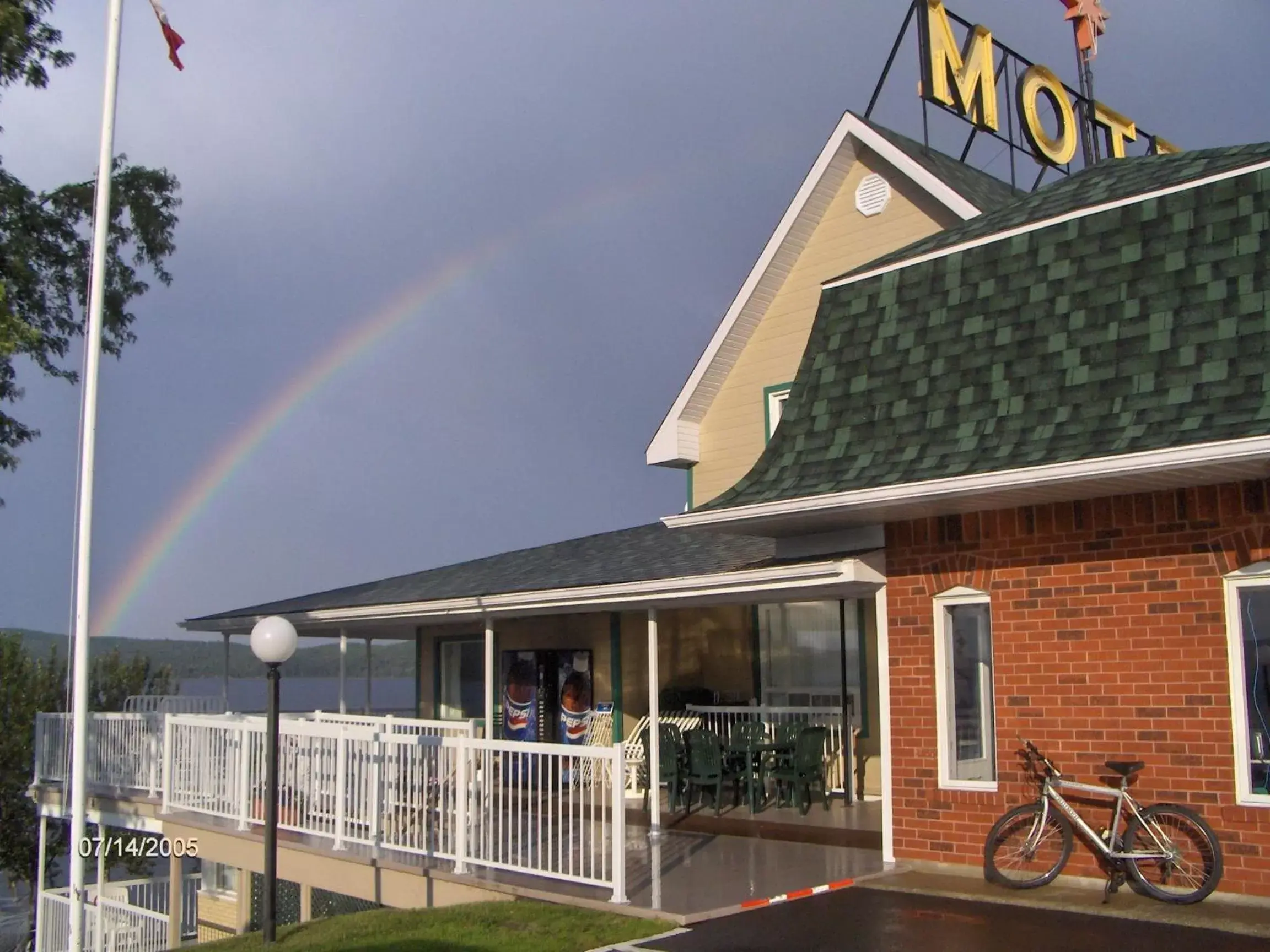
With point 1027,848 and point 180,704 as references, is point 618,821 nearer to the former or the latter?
point 1027,848

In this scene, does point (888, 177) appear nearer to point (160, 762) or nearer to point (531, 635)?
point (531, 635)

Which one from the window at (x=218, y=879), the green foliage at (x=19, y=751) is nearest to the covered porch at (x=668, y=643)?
the window at (x=218, y=879)

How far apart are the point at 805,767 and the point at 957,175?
8188mm

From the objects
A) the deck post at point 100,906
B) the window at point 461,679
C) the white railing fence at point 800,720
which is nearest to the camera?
the deck post at point 100,906

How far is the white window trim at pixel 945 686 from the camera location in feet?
36.1

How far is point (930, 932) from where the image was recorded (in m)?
8.86

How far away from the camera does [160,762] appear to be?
1677 cm

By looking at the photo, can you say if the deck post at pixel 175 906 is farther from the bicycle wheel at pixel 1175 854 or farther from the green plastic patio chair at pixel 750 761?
the bicycle wheel at pixel 1175 854

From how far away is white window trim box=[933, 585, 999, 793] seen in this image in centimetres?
1102

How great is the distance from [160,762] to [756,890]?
9.36 meters

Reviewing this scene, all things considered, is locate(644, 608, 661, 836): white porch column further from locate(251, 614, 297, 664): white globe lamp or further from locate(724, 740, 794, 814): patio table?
locate(251, 614, 297, 664): white globe lamp

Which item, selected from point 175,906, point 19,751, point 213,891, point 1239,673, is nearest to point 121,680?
point 19,751

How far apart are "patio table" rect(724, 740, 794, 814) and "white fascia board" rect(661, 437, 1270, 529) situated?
4.11 meters

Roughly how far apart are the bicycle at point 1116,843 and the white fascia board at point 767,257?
26.4ft
